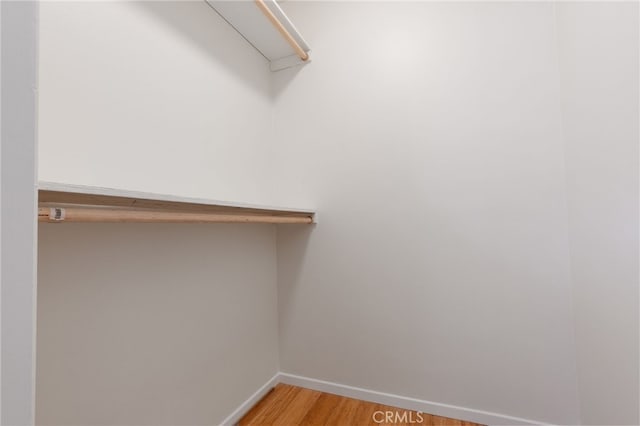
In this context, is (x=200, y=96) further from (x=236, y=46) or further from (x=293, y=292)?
(x=293, y=292)

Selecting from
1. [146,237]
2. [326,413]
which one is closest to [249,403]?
[326,413]

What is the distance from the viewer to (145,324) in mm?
954

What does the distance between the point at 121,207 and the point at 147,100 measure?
0.47m

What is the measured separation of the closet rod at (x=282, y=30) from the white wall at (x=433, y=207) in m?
0.11

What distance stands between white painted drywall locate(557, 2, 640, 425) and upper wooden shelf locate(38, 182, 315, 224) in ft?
3.94

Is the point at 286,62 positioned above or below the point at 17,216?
Result: above

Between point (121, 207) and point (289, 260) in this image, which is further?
point (289, 260)

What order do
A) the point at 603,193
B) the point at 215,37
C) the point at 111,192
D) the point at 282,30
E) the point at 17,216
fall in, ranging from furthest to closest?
the point at 282,30 → the point at 215,37 → the point at 603,193 → the point at 111,192 → the point at 17,216

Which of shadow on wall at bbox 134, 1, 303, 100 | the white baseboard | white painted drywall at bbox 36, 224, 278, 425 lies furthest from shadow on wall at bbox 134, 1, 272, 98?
the white baseboard

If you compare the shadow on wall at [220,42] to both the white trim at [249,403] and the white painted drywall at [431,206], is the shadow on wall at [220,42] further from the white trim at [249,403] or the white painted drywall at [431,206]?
the white trim at [249,403]

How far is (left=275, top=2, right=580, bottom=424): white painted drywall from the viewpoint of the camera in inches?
48.7

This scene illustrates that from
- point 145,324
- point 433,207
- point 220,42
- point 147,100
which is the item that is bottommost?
point 145,324

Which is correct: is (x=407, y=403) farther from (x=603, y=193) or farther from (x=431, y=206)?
(x=603, y=193)

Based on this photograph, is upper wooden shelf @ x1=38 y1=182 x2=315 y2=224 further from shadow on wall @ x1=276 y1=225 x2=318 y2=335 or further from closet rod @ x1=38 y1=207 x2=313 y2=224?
shadow on wall @ x1=276 y1=225 x2=318 y2=335
